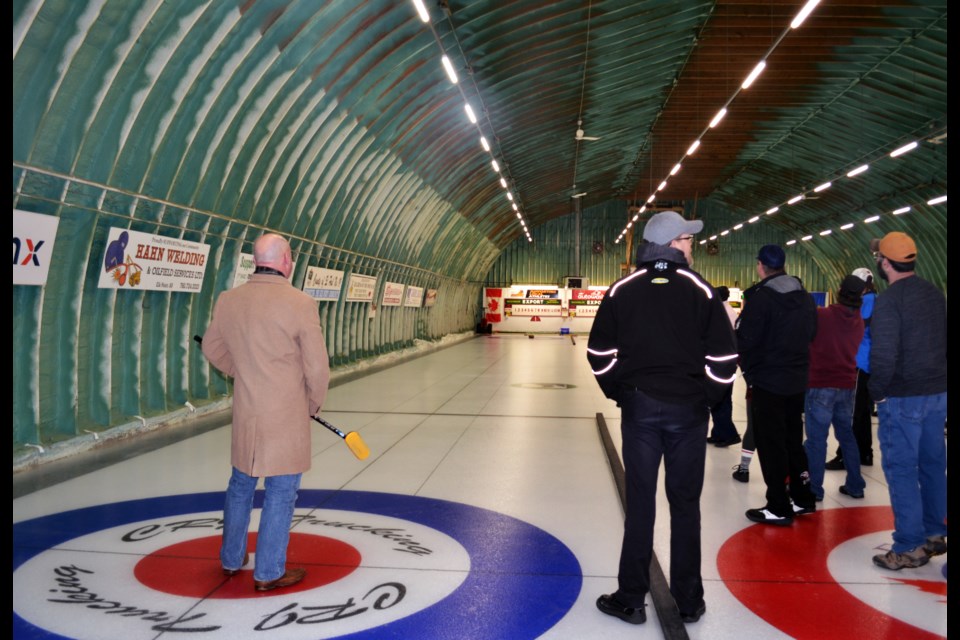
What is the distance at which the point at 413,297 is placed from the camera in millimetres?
25141

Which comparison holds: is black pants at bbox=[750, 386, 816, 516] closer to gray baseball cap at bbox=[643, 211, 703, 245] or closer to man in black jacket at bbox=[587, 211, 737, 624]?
man in black jacket at bbox=[587, 211, 737, 624]

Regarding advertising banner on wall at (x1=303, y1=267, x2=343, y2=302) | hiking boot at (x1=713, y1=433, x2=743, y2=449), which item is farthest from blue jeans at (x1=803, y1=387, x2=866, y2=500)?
advertising banner on wall at (x1=303, y1=267, x2=343, y2=302)

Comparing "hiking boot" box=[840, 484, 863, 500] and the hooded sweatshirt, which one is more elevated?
the hooded sweatshirt

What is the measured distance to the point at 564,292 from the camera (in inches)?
1559

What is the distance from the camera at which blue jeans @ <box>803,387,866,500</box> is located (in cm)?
616

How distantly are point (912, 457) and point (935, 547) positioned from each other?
2.19ft

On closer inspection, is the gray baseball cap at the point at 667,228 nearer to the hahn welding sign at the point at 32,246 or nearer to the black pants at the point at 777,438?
the black pants at the point at 777,438

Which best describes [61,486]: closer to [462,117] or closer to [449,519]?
[449,519]

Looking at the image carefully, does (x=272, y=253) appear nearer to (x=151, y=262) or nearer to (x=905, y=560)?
(x=905, y=560)

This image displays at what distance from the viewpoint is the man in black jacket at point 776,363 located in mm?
5508

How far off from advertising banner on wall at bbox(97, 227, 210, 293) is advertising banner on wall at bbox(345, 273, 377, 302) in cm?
714

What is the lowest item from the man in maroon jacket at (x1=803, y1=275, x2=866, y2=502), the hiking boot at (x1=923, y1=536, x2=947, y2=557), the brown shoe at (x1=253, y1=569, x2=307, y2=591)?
the brown shoe at (x1=253, y1=569, x2=307, y2=591)

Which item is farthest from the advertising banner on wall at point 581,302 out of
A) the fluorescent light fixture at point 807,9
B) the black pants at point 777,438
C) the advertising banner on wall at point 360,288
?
the black pants at point 777,438
